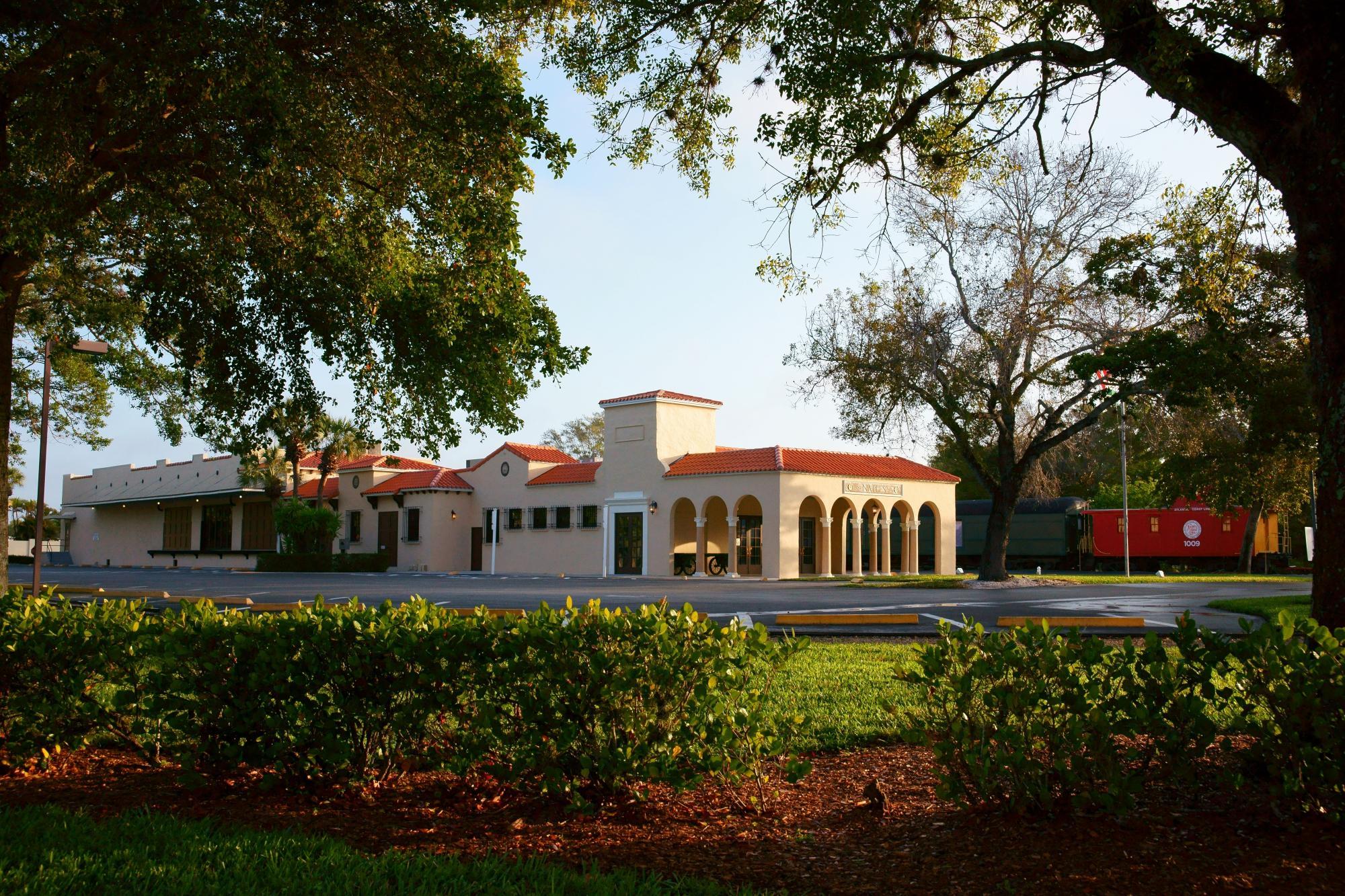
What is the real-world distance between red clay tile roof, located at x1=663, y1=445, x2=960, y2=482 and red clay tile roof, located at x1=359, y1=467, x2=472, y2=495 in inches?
461

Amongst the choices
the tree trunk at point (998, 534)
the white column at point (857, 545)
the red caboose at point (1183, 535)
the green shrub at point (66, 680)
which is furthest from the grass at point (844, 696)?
the red caboose at point (1183, 535)

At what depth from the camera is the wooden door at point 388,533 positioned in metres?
48.0

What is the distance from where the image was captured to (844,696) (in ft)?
29.3

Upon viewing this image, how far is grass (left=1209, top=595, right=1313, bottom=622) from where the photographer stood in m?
18.4

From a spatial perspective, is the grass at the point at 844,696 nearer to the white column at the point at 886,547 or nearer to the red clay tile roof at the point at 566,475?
the white column at the point at 886,547

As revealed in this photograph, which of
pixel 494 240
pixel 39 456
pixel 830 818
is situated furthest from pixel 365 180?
pixel 39 456

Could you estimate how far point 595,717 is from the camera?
4.95 metres

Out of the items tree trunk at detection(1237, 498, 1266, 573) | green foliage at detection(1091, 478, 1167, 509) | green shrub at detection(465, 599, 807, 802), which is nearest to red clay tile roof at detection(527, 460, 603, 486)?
tree trunk at detection(1237, 498, 1266, 573)

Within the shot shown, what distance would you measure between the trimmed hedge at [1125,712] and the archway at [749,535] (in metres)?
35.0

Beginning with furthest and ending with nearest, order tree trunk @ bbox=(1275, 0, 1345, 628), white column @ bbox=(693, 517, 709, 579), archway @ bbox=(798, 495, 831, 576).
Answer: archway @ bbox=(798, 495, 831, 576)
white column @ bbox=(693, 517, 709, 579)
tree trunk @ bbox=(1275, 0, 1345, 628)

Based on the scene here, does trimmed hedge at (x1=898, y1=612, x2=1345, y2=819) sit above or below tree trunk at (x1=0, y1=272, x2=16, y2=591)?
below

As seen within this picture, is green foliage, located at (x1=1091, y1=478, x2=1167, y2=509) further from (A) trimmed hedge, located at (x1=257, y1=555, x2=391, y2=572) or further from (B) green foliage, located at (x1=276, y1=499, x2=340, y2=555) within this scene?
(B) green foliage, located at (x1=276, y1=499, x2=340, y2=555)

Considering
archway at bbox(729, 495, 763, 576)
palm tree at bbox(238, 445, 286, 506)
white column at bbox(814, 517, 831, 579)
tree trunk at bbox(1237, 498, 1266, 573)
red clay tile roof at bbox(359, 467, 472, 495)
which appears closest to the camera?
white column at bbox(814, 517, 831, 579)

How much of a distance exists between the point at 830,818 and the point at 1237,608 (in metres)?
17.9
